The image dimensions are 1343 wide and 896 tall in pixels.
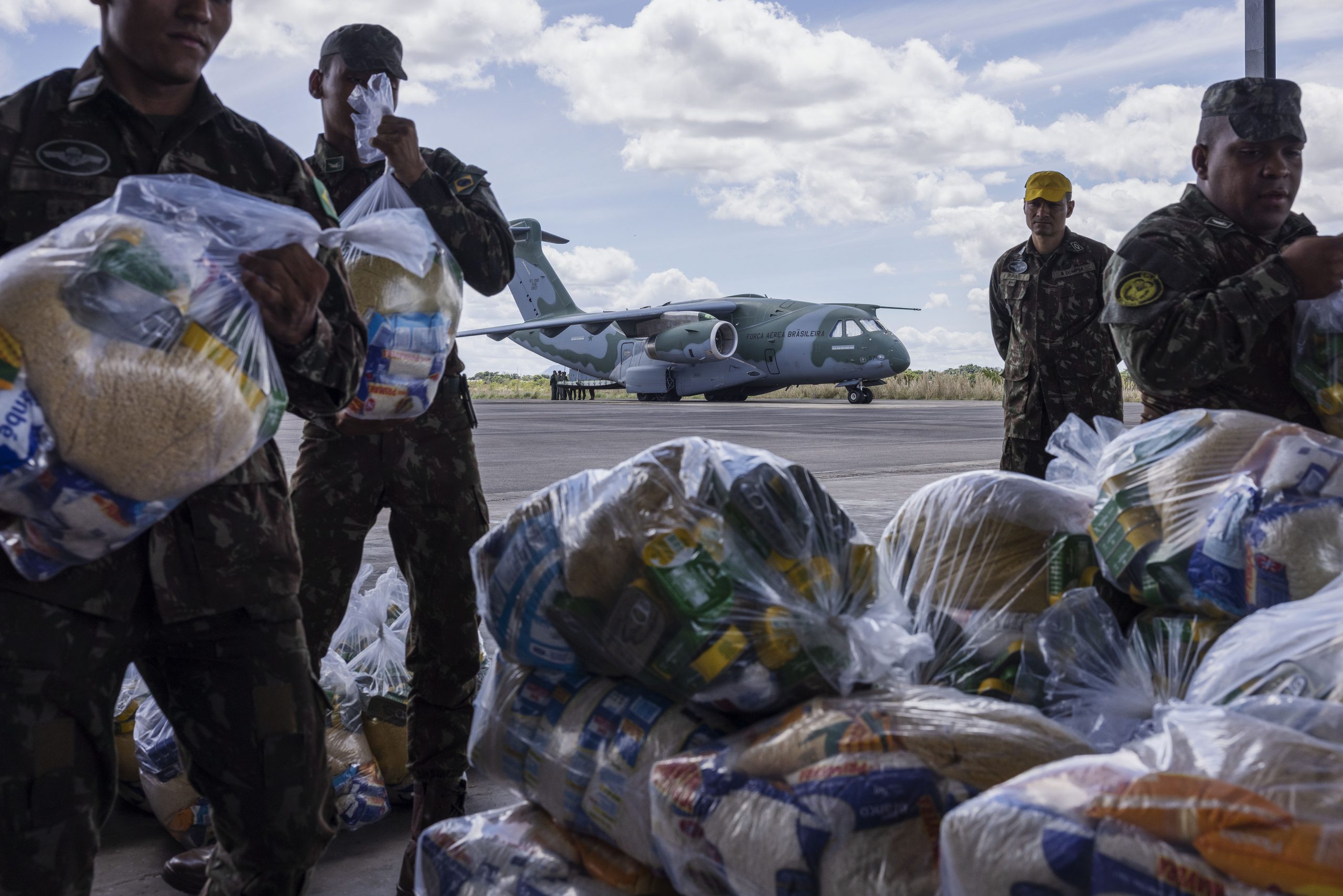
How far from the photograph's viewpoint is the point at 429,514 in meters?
2.64

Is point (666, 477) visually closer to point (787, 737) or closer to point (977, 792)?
point (787, 737)

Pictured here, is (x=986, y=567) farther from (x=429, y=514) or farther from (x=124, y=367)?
(x=124, y=367)

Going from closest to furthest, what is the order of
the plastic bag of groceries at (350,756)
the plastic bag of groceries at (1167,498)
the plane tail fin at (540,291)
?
the plastic bag of groceries at (1167,498) → the plastic bag of groceries at (350,756) → the plane tail fin at (540,291)

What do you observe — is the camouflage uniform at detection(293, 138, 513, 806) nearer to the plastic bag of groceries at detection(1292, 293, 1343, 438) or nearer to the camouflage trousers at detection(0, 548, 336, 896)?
the camouflage trousers at detection(0, 548, 336, 896)

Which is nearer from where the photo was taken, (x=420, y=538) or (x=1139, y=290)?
(x=1139, y=290)

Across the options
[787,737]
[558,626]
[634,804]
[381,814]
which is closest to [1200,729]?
[787,737]

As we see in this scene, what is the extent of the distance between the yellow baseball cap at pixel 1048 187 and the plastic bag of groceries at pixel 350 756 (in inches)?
144

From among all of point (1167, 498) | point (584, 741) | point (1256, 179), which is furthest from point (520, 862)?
point (1256, 179)

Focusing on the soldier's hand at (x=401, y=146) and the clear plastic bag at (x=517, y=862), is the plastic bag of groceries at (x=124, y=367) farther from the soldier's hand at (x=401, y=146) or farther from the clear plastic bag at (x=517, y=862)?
the soldier's hand at (x=401, y=146)

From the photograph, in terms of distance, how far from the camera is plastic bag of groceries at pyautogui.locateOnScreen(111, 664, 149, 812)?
2.93 meters

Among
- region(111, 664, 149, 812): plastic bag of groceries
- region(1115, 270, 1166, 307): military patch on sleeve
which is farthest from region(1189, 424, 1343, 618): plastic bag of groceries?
region(111, 664, 149, 812): plastic bag of groceries

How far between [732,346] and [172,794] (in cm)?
2250

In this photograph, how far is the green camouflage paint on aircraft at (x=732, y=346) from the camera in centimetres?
2355

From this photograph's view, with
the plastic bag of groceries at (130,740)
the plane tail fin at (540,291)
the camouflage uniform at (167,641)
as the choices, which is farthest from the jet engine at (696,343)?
the camouflage uniform at (167,641)
